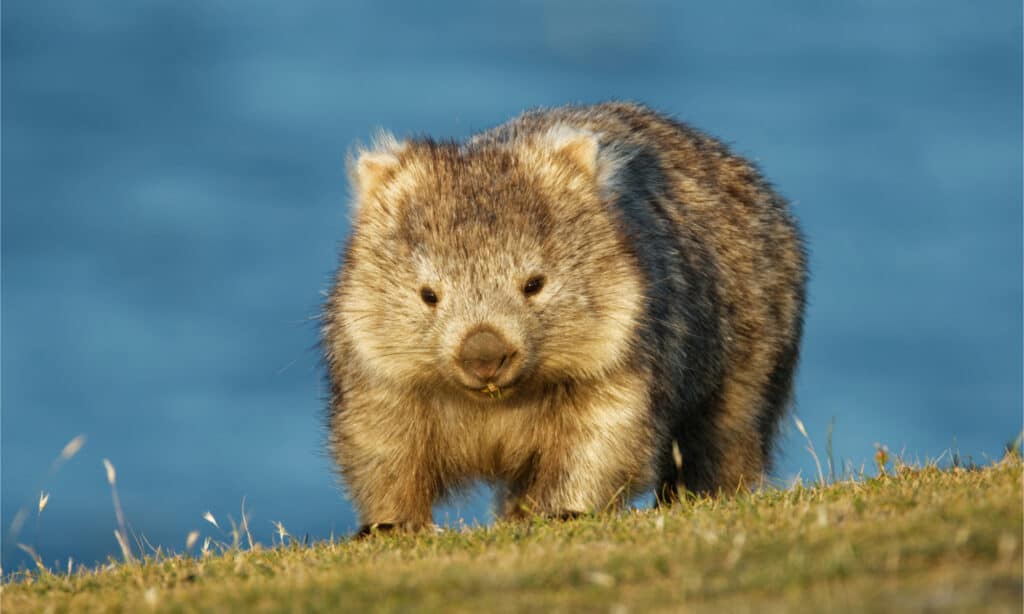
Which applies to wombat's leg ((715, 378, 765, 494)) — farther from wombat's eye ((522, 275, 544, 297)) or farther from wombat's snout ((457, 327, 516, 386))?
wombat's snout ((457, 327, 516, 386))

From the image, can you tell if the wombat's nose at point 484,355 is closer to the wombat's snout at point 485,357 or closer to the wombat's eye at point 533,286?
the wombat's snout at point 485,357

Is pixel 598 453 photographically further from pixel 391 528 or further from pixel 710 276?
pixel 710 276

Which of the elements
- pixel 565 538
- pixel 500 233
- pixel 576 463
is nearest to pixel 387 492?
pixel 576 463

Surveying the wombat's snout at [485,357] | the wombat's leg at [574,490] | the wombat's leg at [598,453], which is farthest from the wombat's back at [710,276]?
the wombat's snout at [485,357]

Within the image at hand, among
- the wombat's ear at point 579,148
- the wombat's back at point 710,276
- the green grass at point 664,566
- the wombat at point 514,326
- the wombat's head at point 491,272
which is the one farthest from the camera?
the wombat's back at point 710,276

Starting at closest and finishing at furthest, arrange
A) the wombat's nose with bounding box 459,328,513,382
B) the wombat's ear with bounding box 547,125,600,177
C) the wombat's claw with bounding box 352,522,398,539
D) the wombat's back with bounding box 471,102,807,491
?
the wombat's nose with bounding box 459,328,513,382 < the wombat's claw with bounding box 352,522,398,539 < the wombat's ear with bounding box 547,125,600,177 < the wombat's back with bounding box 471,102,807,491

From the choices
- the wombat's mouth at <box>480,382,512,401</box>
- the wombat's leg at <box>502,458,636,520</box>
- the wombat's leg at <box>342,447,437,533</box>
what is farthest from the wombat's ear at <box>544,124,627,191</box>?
the wombat's leg at <box>342,447,437,533</box>

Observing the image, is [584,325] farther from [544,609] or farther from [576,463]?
[544,609]
